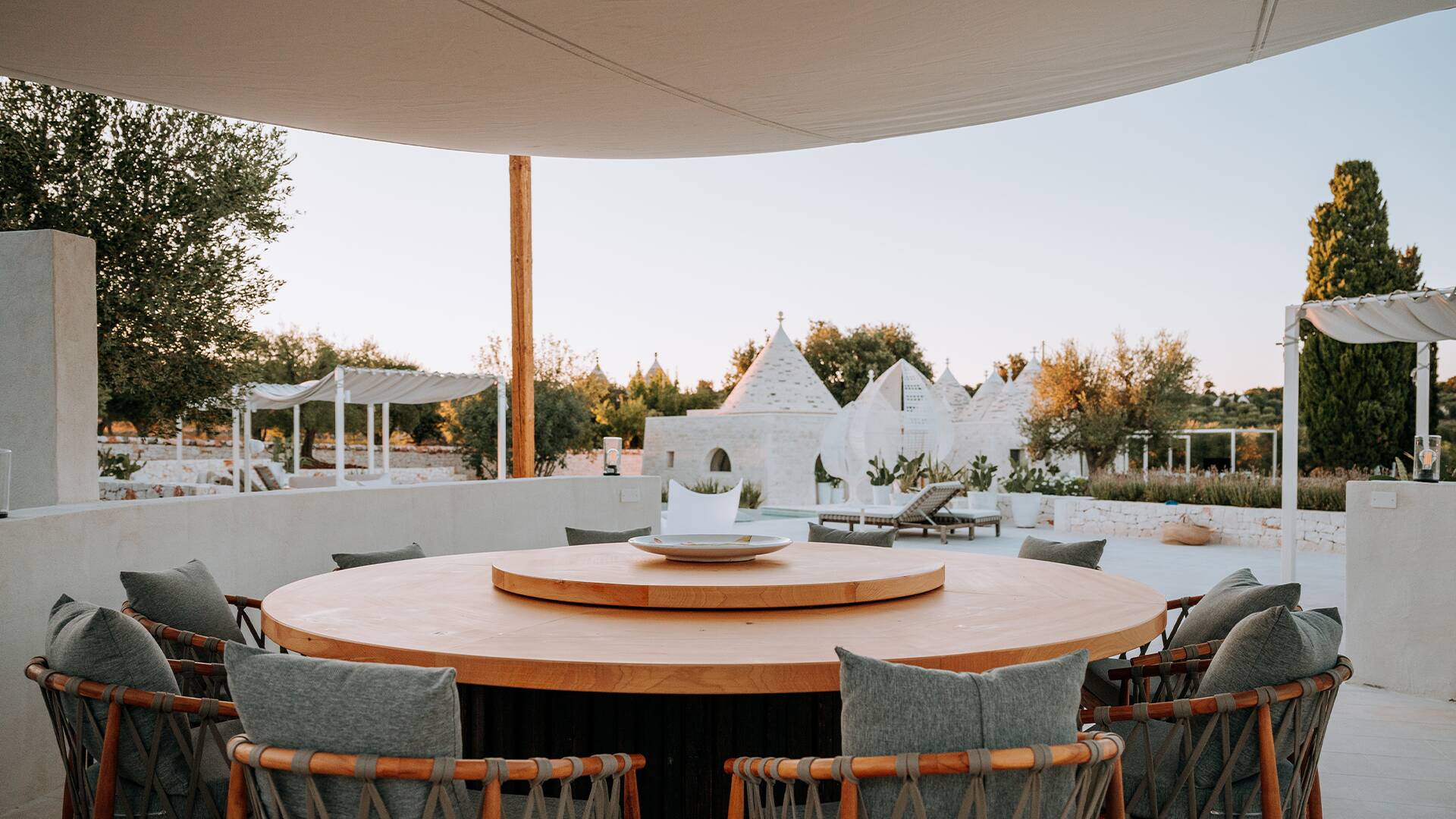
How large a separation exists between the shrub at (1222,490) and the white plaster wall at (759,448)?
6213 millimetres

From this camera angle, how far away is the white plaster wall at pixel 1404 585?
471cm

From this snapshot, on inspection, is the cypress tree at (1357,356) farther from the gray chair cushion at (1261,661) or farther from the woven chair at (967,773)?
the woven chair at (967,773)

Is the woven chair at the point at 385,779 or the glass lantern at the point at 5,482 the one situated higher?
the glass lantern at the point at 5,482

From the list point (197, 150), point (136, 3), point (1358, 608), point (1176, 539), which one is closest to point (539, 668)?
point (136, 3)

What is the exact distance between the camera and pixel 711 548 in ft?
10.4

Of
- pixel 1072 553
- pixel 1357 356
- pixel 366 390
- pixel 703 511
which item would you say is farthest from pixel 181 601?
pixel 1357 356

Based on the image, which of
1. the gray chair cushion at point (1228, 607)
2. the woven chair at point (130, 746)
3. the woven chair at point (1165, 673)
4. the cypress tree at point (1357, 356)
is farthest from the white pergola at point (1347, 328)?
the cypress tree at point (1357, 356)

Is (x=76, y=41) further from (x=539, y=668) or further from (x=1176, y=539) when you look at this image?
(x=1176, y=539)

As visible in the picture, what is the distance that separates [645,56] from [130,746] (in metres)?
2.62

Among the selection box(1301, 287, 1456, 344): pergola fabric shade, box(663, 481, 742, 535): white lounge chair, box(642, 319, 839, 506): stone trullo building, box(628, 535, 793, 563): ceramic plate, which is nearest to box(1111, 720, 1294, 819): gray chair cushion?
box(628, 535, 793, 563): ceramic plate

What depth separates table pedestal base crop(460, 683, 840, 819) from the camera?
248 cm

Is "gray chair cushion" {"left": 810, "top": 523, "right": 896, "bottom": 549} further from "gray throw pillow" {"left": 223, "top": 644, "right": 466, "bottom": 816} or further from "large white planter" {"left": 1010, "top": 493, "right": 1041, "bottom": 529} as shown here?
"large white planter" {"left": 1010, "top": 493, "right": 1041, "bottom": 529}

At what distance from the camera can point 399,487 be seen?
5375 mm

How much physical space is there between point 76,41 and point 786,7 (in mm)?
2354
